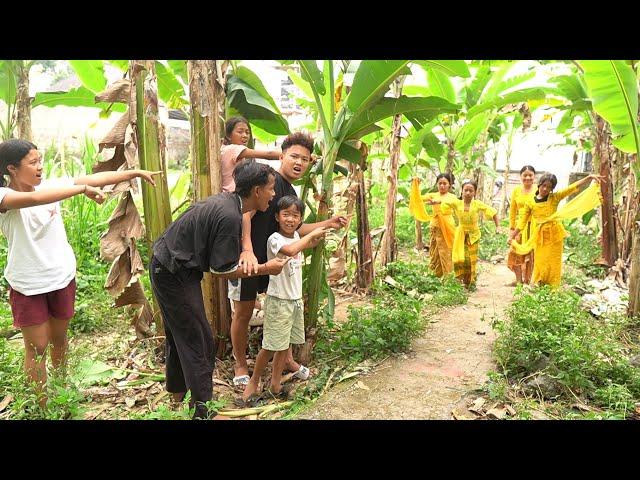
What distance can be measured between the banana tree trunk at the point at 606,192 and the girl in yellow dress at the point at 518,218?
1245mm

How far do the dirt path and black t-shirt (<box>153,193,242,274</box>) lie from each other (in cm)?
109

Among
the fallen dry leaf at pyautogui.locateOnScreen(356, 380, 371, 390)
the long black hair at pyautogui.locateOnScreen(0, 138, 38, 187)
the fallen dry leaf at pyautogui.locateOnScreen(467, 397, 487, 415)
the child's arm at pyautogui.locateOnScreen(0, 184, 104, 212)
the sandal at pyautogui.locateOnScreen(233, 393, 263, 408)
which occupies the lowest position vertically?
the sandal at pyautogui.locateOnScreen(233, 393, 263, 408)

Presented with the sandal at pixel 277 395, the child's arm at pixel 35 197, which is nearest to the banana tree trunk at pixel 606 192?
the sandal at pixel 277 395

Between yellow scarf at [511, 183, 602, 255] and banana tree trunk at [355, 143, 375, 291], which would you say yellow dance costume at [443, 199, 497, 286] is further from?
banana tree trunk at [355, 143, 375, 291]

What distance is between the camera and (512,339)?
344 cm

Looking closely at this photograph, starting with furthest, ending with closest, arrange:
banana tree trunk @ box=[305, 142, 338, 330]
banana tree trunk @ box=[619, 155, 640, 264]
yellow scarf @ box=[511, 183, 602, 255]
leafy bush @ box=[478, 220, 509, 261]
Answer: leafy bush @ box=[478, 220, 509, 261] → banana tree trunk @ box=[619, 155, 640, 264] → yellow scarf @ box=[511, 183, 602, 255] → banana tree trunk @ box=[305, 142, 338, 330]

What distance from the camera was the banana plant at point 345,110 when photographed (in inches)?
132

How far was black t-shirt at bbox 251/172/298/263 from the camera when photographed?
3229 millimetres

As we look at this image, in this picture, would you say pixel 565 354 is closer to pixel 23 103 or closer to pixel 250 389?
pixel 250 389

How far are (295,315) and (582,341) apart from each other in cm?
198

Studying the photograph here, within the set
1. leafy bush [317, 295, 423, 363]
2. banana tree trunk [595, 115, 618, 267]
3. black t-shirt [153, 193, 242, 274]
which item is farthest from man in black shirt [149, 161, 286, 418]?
banana tree trunk [595, 115, 618, 267]

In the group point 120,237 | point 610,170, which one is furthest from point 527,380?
point 610,170

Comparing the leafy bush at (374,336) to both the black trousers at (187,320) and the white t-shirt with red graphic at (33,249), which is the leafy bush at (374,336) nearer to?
the black trousers at (187,320)

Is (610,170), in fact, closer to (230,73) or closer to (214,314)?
(230,73)
